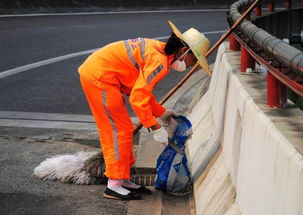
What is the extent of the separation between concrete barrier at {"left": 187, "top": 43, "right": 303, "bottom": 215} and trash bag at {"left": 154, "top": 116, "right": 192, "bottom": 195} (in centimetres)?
11

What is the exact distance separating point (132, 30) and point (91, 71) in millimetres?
12016

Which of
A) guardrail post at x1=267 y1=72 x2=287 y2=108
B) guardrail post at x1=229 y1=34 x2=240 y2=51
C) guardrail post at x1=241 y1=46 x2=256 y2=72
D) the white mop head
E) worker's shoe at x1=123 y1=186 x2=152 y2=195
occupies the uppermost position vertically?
guardrail post at x1=267 y1=72 x2=287 y2=108

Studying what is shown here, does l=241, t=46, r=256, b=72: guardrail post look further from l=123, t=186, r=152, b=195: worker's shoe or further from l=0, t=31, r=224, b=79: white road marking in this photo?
l=0, t=31, r=224, b=79: white road marking

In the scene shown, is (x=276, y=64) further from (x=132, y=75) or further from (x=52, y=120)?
(x=52, y=120)

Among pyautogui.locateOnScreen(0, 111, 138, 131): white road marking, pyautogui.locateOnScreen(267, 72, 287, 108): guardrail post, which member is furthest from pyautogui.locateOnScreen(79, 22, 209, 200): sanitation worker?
pyautogui.locateOnScreen(0, 111, 138, 131): white road marking

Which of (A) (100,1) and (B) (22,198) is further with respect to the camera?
(A) (100,1)

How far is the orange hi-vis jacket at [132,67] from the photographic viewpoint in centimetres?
519

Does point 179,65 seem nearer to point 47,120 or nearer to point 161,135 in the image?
point 161,135

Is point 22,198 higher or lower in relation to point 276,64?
lower

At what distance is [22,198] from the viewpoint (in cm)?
562

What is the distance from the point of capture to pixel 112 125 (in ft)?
18.3

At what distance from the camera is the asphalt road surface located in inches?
384

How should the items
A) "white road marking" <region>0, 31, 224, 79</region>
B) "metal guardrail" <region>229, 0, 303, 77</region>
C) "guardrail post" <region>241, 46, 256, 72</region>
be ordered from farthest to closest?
"white road marking" <region>0, 31, 224, 79</region>, "guardrail post" <region>241, 46, 256, 72</region>, "metal guardrail" <region>229, 0, 303, 77</region>

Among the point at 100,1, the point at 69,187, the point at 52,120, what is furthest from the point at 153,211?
the point at 100,1
